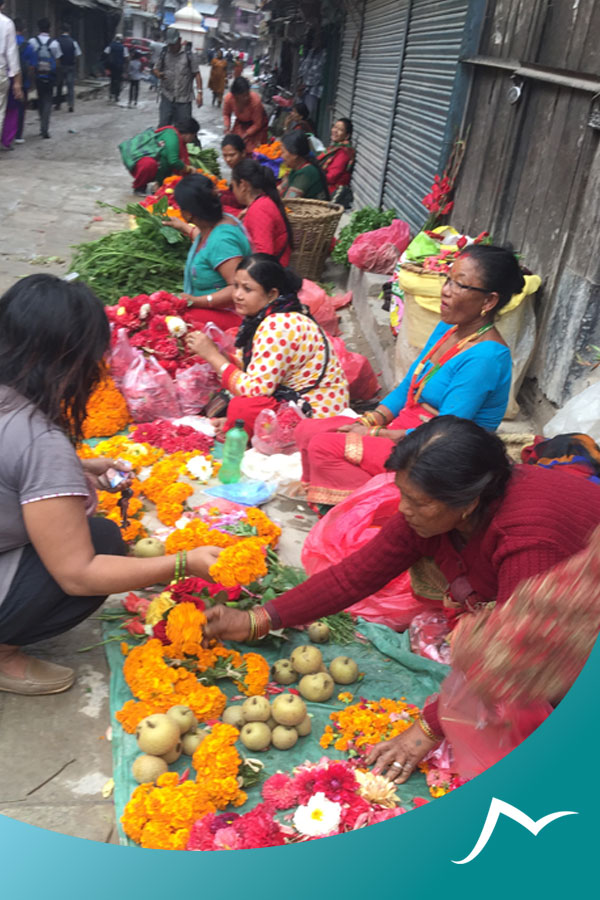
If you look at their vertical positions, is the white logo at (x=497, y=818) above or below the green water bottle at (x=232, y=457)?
above

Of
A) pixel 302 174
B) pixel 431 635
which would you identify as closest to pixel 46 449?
pixel 431 635

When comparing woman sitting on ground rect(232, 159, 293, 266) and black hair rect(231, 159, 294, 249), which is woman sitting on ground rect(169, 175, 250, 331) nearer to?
woman sitting on ground rect(232, 159, 293, 266)

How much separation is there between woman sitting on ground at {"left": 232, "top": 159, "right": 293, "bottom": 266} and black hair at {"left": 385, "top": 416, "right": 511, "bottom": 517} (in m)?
4.01

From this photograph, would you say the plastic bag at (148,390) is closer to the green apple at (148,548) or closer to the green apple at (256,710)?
the green apple at (148,548)

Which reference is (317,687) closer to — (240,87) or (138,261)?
(138,261)

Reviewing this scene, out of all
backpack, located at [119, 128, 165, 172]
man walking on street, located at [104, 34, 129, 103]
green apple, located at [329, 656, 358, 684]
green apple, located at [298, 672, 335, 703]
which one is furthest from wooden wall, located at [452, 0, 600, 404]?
man walking on street, located at [104, 34, 129, 103]

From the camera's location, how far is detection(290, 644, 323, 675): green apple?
2.58 meters

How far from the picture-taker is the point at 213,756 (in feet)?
7.00

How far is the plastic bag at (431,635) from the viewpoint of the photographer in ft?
9.23

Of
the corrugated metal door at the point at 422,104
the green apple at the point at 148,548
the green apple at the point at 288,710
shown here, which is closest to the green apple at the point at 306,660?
the green apple at the point at 288,710

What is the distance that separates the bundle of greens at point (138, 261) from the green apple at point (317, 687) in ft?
13.3

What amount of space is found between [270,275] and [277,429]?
852 millimetres

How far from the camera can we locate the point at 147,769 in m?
2.14

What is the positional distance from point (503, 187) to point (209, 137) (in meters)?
15.9
